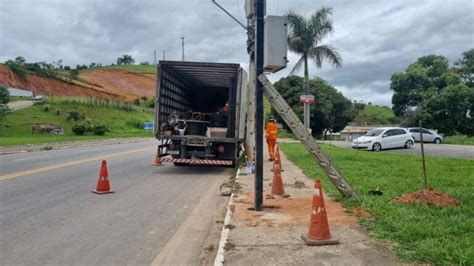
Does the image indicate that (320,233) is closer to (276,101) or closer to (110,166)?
(276,101)

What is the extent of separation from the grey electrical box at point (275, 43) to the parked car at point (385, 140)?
20.9 metres

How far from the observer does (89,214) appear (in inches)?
301

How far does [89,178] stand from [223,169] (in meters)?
5.09

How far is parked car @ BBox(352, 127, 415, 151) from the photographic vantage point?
27.9m

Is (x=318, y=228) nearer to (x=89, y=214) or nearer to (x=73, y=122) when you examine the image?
(x=89, y=214)

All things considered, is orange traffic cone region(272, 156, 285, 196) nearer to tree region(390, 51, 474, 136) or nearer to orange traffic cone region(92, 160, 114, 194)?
orange traffic cone region(92, 160, 114, 194)

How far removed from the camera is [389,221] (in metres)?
6.23

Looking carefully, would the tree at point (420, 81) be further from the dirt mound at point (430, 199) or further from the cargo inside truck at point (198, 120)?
the dirt mound at point (430, 199)

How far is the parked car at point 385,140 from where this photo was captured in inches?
1097

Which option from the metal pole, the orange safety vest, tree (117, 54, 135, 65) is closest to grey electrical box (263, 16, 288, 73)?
the metal pole

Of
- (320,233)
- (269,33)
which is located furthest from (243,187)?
(320,233)

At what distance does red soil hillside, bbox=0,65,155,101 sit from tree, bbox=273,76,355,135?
37379 mm

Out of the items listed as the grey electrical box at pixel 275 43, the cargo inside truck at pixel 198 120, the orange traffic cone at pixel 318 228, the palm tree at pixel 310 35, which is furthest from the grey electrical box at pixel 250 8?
the palm tree at pixel 310 35

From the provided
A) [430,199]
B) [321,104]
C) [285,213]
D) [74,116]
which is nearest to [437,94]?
[321,104]
